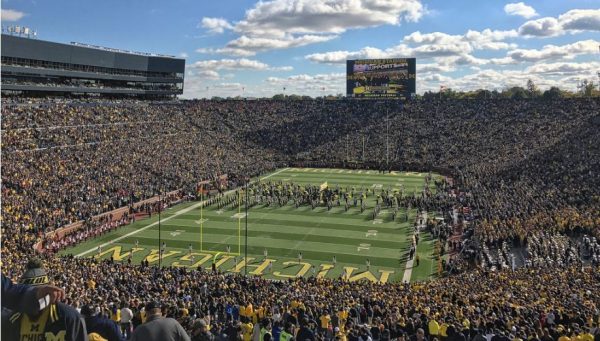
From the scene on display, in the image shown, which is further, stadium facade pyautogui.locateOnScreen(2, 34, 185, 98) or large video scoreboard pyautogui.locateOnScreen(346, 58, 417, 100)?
large video scoreboard pyautogui.locateOnScreen(346, 58, 417, 100)

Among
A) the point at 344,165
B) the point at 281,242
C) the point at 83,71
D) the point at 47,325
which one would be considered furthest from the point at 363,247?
the point at 83,71

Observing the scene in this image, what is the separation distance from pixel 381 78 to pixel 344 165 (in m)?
20.3

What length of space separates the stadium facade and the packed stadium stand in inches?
282

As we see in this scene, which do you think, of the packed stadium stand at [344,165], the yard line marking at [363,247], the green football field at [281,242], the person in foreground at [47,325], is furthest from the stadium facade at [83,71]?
the person in foreground at [47,325]

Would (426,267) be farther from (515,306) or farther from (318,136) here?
(318,136)

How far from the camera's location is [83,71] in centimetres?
6712

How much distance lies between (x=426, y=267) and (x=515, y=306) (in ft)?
39.6

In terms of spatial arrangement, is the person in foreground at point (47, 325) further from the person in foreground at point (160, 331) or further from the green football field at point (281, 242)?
the green football field at point (281, 242)

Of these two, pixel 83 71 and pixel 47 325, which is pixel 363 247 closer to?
pixel 47 325

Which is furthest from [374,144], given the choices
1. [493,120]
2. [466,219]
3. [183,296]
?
[183,296]

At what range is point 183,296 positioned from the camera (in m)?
15.8

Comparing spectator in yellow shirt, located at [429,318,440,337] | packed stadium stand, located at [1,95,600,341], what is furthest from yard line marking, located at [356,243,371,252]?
spectator in yellow shirt, located at [429,318,440,337]

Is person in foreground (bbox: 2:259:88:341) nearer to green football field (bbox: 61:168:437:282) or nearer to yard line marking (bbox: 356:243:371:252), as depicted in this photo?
green football field (bbox: 61:168:437:282)

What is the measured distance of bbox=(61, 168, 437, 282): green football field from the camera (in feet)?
81.4
